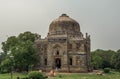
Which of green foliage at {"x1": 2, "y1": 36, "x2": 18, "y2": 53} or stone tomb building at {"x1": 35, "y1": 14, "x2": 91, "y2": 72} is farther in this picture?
green foliage at {"x1": 2, "y1": 36, "x2": 18, "y2": 53}

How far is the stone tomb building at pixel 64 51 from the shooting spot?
50.6 m

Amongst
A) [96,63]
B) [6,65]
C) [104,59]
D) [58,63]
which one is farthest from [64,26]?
[104,59]

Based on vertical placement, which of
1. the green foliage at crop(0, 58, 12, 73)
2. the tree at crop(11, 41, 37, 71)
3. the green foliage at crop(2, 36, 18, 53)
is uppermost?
the green foliage at crop(2, 36, 18, 53)

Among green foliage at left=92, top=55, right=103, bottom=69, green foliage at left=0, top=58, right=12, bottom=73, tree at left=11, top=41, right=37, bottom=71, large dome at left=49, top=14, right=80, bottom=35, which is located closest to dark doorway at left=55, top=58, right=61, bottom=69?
tree at left=11, top=41, right=37, bottom=71

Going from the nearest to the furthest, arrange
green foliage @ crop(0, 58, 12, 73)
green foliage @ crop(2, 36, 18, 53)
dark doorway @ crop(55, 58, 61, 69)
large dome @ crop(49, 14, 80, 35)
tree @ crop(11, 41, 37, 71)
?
tree @ crop(11, 41, 37, 71) < green foliage @ crop(0, 58, 12, 73) < dark doorway @ crop(55, 58, 61, 69) < large dome @ crop(49, 14, 80, 35) < green foliage @ crop(2, 36, 18, 53)

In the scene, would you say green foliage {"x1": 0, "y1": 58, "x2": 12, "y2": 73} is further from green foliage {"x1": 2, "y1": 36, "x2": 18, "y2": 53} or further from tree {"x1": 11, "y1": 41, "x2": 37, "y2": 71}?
green foliage {"x1": 2, "y1": 36, "x2": 18, "y2": 53}

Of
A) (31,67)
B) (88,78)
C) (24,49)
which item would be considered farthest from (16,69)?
(88,78)

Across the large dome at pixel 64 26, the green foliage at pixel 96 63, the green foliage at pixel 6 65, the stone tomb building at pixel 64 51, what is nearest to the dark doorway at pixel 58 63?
the stone tomb building at pixel 64 51

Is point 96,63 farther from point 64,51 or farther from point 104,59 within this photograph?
point 64,51

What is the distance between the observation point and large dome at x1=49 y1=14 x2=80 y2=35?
55.2 metres

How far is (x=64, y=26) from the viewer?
5534 centimetres

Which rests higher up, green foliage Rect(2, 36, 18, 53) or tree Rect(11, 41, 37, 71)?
green foliage Rect(2, 36, 18, 53)

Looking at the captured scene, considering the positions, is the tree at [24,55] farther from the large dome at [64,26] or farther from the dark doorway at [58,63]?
the large dome at [64,26]

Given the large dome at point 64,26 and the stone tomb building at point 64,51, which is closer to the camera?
the stone tomb building at point 64,51
